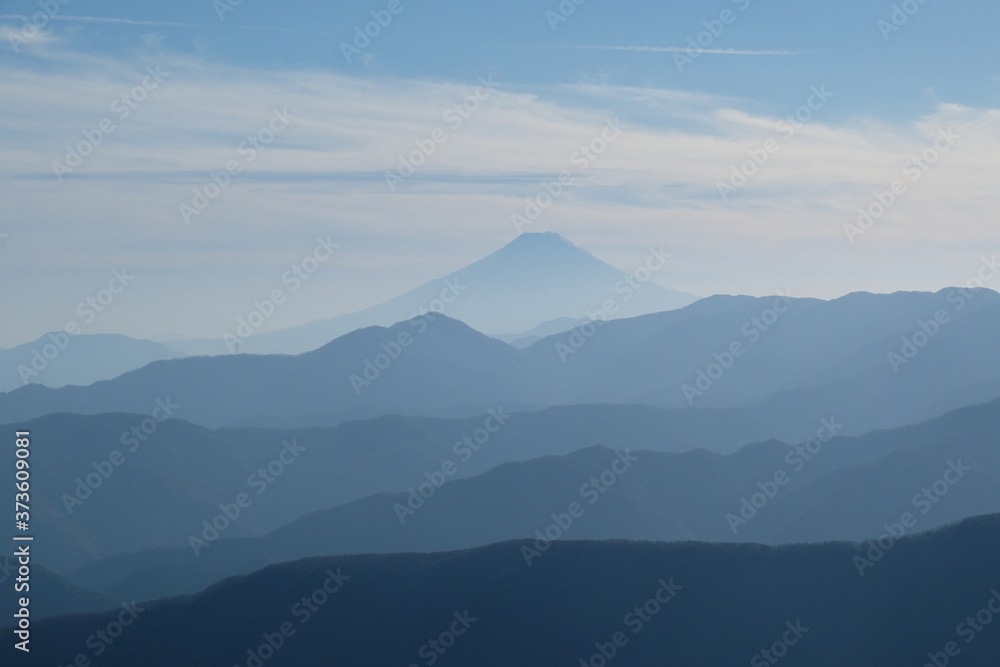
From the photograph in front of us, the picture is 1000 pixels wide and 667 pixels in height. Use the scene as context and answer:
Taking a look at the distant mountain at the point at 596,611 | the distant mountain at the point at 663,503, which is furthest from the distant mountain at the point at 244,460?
the distant mountain at the point at 596,611

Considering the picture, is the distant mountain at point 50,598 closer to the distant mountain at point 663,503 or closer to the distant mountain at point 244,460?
the distant mountain at point 663,503

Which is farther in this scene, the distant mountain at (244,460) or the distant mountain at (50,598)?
the distant mountain at (244,460)

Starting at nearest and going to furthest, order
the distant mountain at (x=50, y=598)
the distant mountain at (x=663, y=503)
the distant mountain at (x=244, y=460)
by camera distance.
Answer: the distant mountain at (x=50, y=598) → the distant mountain at (x=663, y=503) → the distant mountain at (x=244, y=460)

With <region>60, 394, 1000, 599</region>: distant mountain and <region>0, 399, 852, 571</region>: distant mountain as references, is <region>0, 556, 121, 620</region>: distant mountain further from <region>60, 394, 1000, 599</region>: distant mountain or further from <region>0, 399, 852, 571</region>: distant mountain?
<region>0, 399, 852, 571</region>: distant mountain

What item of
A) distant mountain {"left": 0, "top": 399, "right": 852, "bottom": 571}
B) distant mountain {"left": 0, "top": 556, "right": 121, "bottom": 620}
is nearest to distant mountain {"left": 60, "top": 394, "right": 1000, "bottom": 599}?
distant mountain {"left": 0, "top": 556, "right": 121, "bottom": 620}

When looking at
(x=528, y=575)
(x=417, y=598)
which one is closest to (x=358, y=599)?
(x=417, y=598)

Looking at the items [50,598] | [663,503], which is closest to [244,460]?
[50,598]
